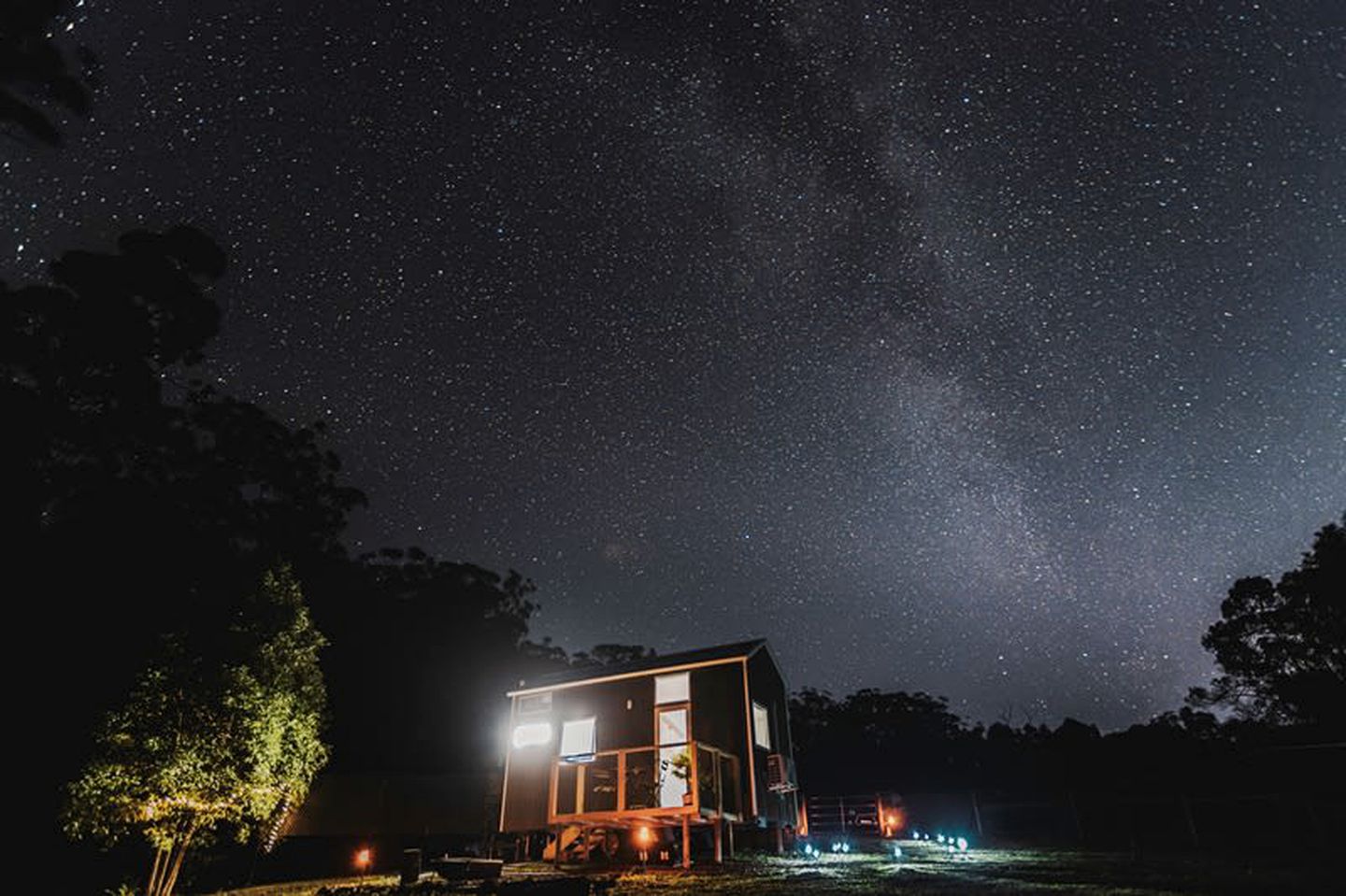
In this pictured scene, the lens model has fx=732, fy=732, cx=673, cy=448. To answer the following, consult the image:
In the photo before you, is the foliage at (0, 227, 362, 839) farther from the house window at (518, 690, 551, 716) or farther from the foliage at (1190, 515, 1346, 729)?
the foliage at (1190, 515, 1346, 729)

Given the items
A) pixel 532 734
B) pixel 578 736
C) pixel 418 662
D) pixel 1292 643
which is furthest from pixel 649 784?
pixel 1292 643

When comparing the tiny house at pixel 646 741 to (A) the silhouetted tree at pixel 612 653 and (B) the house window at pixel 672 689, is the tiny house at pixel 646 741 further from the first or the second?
(A) the silhouetted tree at pixel 612 653

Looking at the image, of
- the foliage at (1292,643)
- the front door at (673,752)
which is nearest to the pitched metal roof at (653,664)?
the front door at (673,752)

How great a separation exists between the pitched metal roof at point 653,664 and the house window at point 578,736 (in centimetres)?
123

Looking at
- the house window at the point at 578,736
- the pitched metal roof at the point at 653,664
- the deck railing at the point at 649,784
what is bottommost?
the deck railing at the point at 649,784

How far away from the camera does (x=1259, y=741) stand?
3306 cm

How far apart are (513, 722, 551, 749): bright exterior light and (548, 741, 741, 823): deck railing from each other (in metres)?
1.61

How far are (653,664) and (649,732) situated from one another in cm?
192

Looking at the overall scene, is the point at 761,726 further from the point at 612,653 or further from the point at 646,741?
the point at 612,653

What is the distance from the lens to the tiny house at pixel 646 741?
18.8 meters

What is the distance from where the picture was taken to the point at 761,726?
22.1m

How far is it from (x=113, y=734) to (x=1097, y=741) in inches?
1716

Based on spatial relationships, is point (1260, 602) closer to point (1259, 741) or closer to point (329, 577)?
point (1259, 741)

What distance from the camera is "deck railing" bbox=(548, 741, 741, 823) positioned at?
1691 cm
